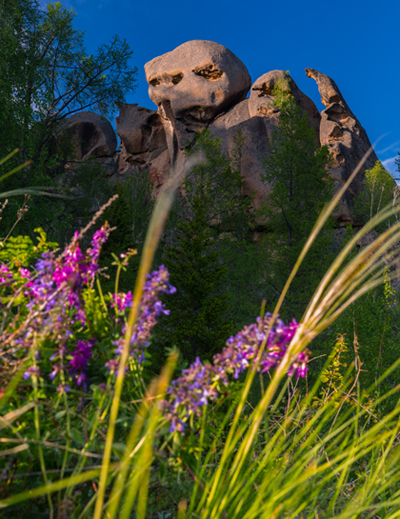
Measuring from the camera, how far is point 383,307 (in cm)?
660

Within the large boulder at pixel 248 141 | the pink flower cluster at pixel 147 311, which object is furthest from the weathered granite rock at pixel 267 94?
the pink flower cluster at pixel 147 311

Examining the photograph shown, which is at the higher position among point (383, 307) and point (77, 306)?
point (383, 307)

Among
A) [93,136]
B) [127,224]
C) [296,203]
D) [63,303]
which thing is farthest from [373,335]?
[93,136]

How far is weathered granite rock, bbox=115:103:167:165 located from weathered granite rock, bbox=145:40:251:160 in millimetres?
2584

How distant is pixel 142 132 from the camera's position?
106 feet

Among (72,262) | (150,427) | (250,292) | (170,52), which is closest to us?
(150,427)

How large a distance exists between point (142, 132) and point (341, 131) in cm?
1575

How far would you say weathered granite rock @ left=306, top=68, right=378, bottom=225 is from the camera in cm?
2608

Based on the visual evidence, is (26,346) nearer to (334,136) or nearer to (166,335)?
(166,335)

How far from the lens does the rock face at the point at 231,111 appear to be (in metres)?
26.2

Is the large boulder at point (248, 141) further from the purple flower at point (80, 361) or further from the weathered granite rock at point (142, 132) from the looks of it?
the purple flower at point (80, 361)

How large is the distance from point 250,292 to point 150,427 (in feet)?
48.2

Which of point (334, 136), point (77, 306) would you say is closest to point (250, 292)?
point (77, 306)

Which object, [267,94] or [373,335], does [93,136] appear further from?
[373,335]
